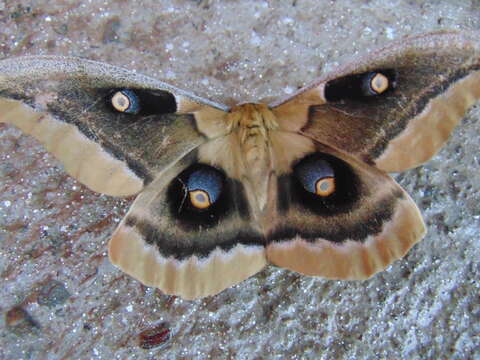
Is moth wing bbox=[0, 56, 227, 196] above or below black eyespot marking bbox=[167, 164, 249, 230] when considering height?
above

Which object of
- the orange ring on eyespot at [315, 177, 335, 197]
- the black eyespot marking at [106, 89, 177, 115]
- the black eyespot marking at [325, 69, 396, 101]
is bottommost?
the orange ring on eyespot at [315, 177, 335, 197]

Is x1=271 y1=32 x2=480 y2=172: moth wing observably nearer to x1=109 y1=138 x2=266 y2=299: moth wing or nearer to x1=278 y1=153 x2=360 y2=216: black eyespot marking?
x1=278 y1=153 x2=360 y2=216: black eyespot marking

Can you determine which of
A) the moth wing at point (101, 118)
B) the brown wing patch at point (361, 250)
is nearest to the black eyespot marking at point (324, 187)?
the brown wing patch at point (361, 250)

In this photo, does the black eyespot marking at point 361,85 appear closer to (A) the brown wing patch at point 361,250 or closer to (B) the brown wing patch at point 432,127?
(B) the brown wing patch at point 432,127

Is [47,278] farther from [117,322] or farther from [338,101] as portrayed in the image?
[338,101]

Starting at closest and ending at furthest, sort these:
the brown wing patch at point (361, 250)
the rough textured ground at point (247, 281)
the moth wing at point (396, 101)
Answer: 1. the moth wing at point (396, 101)
2. the brown wing patch at point (361, 250)
3. the rough textured ground at point (247, 281)

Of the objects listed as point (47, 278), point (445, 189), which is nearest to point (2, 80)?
point (47, 278)

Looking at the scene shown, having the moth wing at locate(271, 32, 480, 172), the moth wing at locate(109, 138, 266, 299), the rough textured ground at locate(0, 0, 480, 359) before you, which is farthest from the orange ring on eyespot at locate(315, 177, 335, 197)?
the rough textured ground at locate(0, 0, 480, 359)

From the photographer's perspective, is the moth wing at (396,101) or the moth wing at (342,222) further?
the moth wing at (342,222)
